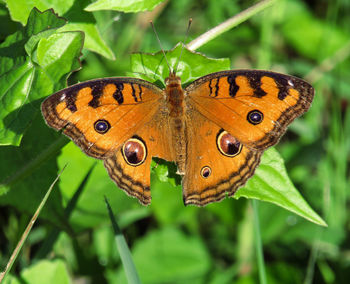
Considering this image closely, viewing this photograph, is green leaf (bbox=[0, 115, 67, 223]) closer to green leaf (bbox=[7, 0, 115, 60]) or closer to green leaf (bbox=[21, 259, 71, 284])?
green leaf (bbox=[21, 259, 71, 284])

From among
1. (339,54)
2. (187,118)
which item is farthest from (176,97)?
(339,54)

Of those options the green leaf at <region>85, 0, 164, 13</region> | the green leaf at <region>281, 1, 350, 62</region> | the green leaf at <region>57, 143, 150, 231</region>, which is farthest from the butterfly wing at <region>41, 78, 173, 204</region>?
the green leaf at <region>281, 1, 350, 62</region>

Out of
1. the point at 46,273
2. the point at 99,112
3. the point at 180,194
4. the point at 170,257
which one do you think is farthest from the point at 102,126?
the point at 170,257

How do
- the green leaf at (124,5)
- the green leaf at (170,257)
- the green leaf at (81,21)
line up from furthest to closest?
1. the green leaf at (170,257)
2. the green leaf at (81,21)
3. the green leaf at (124,5)

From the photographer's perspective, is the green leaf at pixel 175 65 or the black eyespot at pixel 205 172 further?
the black eyespot at pixel 205 172

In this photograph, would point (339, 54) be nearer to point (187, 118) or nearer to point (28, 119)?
point (187, 118)

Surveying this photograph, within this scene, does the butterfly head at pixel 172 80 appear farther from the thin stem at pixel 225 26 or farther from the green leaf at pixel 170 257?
the green leaf at pixel 170 257

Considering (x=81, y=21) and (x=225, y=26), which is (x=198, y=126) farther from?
(x=81, y=21)

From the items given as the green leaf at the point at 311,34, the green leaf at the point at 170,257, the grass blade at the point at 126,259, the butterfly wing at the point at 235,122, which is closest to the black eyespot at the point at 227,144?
the butterfly wing at the point at 235,122
